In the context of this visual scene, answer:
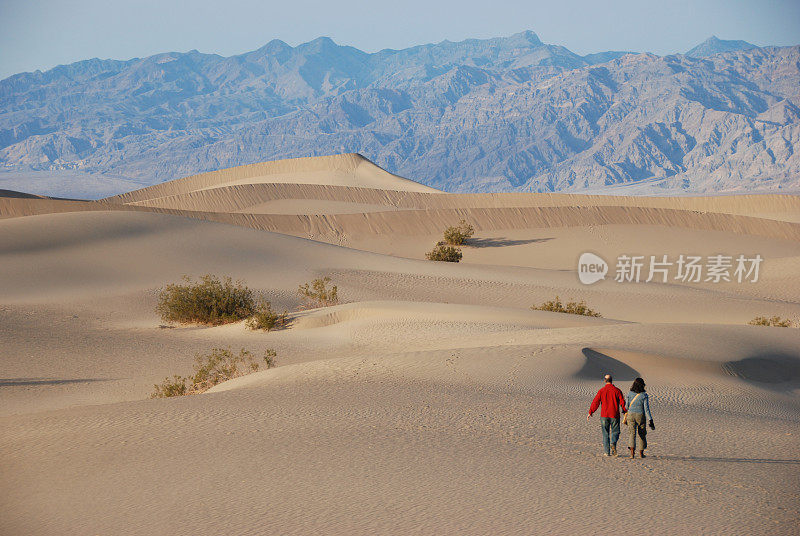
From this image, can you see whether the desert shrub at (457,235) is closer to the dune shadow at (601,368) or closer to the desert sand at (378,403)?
the desert sand at (378,403)

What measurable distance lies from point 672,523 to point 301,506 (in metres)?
2.88

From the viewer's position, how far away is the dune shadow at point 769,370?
14570 millimetres

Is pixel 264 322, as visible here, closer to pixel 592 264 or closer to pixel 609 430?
Answer: pixel 609 430

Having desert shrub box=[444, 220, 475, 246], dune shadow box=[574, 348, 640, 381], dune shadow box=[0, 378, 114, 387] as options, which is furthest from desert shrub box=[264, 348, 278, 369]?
desert shrub box=[444, 220, 475, 246]

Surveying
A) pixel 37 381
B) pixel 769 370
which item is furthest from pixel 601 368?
pixel 37 381

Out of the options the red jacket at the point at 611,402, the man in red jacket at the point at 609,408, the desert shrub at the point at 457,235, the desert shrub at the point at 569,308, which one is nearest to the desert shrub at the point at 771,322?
the desert shrub at the point at 569,308

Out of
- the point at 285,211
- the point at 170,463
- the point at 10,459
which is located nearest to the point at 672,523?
the point at 170,463

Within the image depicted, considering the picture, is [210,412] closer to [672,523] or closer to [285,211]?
[672,523]

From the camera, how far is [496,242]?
4303 cm

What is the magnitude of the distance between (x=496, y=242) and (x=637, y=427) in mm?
34599

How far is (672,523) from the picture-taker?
673 centimetres

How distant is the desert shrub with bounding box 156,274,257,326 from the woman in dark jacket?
12.7 m

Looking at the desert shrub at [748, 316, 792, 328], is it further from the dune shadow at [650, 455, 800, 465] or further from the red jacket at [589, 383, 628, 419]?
the red jacket at [589, 383, 628, 419]

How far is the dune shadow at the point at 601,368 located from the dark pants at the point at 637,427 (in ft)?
13.6
